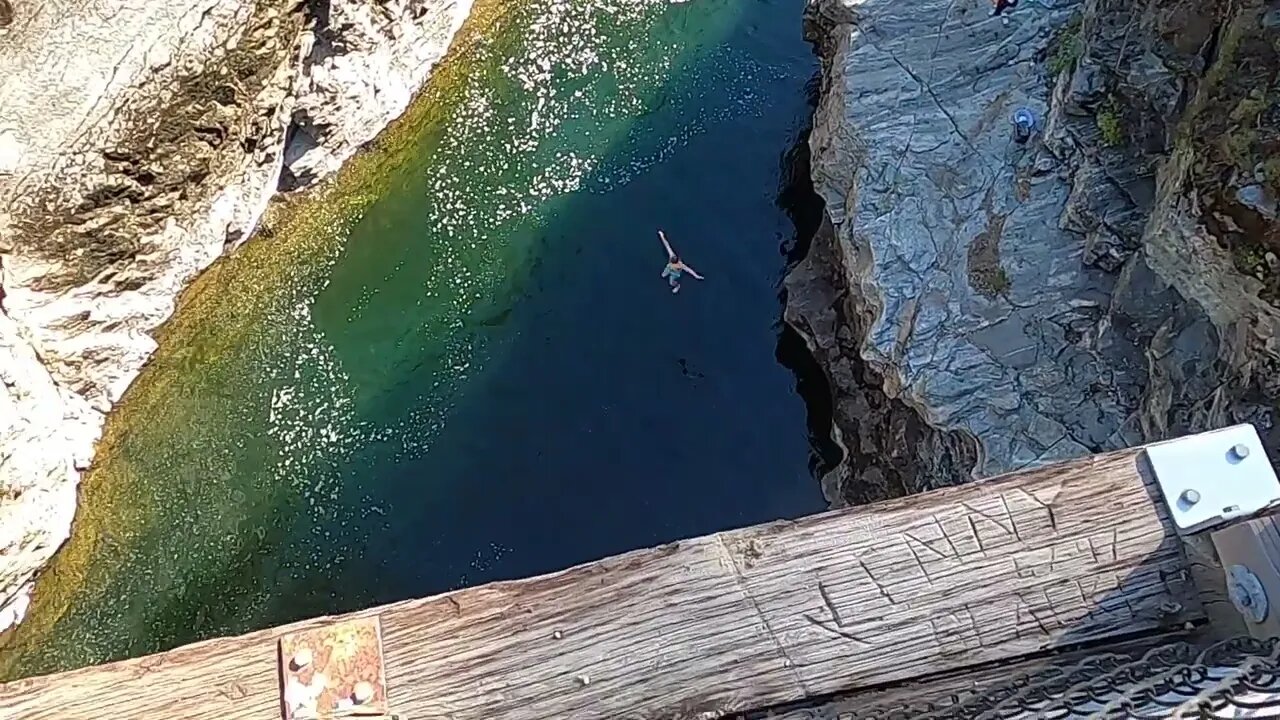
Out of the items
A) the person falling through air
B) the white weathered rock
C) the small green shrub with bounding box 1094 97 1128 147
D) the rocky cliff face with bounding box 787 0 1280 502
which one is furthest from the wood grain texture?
the white weathered rock

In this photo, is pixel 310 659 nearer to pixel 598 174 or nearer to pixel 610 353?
pixel 610 353

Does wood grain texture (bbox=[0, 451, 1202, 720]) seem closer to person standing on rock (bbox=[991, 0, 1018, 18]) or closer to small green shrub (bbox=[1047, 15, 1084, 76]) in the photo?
small green shrub (bbox=[1047, 15, 1084, 76])

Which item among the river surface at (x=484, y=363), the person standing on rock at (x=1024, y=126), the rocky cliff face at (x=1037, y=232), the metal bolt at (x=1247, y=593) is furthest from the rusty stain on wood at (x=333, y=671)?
the person standing on rock at (x=1024, y=126)

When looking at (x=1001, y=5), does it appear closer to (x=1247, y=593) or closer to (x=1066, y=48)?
(x=1066, y=48)

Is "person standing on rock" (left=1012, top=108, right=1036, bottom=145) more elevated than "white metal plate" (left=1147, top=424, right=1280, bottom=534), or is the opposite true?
"white metal plate" (left=1147, top=424, right=1280, bottom=534)

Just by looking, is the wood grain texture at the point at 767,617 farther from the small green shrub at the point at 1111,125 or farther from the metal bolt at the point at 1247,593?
Result: the small green shrub at the point at 1111,125

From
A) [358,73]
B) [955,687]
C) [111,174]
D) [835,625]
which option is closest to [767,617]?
[835,625]
